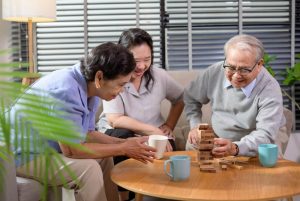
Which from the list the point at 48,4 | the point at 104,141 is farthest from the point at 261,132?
the point at 48,4

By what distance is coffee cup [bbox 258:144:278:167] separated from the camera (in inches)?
65.0

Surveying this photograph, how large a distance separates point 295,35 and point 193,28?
843mm

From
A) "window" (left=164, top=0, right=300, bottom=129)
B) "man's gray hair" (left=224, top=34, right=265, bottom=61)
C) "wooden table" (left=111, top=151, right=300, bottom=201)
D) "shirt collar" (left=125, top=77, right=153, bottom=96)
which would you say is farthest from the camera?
"window" (left=164, top=0, right=300, bottom=129)

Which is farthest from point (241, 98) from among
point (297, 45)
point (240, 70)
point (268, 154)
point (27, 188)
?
point (297, 45)

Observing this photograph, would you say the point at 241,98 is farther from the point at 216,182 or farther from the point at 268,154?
the point at 216,182

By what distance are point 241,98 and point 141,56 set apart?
0.57 meters

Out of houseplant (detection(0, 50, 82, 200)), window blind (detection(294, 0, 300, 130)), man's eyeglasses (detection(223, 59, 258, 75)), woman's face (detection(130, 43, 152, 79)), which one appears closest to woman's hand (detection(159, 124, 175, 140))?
woman's face (detection(130, 43, 152, 79))

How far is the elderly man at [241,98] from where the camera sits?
1.81 metres

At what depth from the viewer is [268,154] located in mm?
1658

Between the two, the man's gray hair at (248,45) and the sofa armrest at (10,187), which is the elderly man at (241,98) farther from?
the sofa armrest at (10,187)

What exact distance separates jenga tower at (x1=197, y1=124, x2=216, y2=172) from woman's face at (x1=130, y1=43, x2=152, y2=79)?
72 cm

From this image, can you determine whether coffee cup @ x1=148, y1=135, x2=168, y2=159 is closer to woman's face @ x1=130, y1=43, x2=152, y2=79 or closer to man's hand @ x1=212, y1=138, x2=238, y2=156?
man's hand @ x1=212, y1=138, x2=238, y2=156

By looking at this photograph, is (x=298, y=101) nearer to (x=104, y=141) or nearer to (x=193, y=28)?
(x=193, y=28)

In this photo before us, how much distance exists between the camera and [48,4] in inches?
116
